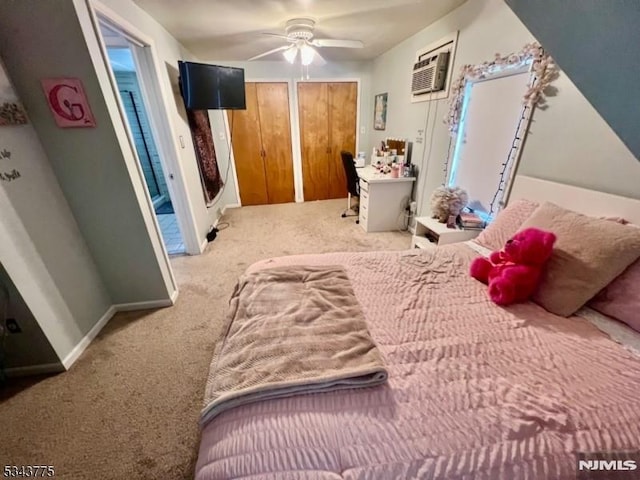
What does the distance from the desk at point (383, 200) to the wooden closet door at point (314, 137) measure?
132 cm

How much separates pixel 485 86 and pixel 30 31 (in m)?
3.00

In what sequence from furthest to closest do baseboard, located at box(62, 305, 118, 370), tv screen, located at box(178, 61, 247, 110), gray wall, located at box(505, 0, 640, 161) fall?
1. tv screen, located at box(178, 61, 247, 110)
2. baseboard, located at box(62, 305, 118, 370)
3. gray wall, located at box(505, 0, 640, 161)

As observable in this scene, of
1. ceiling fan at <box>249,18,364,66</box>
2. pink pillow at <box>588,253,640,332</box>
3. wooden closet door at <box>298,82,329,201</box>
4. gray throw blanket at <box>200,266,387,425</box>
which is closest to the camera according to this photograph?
gray throw blanket at <box>200,266,387,425</box>

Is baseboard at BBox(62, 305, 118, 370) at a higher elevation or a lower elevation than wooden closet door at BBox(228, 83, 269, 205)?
lower

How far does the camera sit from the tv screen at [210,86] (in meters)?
2.63

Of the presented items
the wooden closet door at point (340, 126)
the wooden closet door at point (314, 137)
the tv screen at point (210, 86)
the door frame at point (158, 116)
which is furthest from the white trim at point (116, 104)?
the wooden closet door at point (340, 126)

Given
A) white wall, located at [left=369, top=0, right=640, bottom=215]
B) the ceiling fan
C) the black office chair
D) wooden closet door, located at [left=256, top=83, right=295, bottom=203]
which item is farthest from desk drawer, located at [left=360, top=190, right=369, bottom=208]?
wooden closet door, located at [left=256, top=83, right=295, bottom=203]

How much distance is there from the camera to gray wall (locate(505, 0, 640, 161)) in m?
0.56

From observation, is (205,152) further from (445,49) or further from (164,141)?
(445,49)

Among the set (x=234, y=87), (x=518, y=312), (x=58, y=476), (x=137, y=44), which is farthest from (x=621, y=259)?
(x=234, y=87)

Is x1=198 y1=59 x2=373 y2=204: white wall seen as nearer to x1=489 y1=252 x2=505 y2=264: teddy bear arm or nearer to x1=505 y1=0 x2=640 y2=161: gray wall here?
x1=489 y1=252 x2=505 y2=264: teddy bear arm

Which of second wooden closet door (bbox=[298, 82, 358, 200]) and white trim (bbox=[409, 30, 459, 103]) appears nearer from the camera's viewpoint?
white trim (bbox=[409, 30, 459, 103])

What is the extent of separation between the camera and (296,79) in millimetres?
4102

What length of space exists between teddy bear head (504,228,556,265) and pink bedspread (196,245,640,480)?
286 mm
